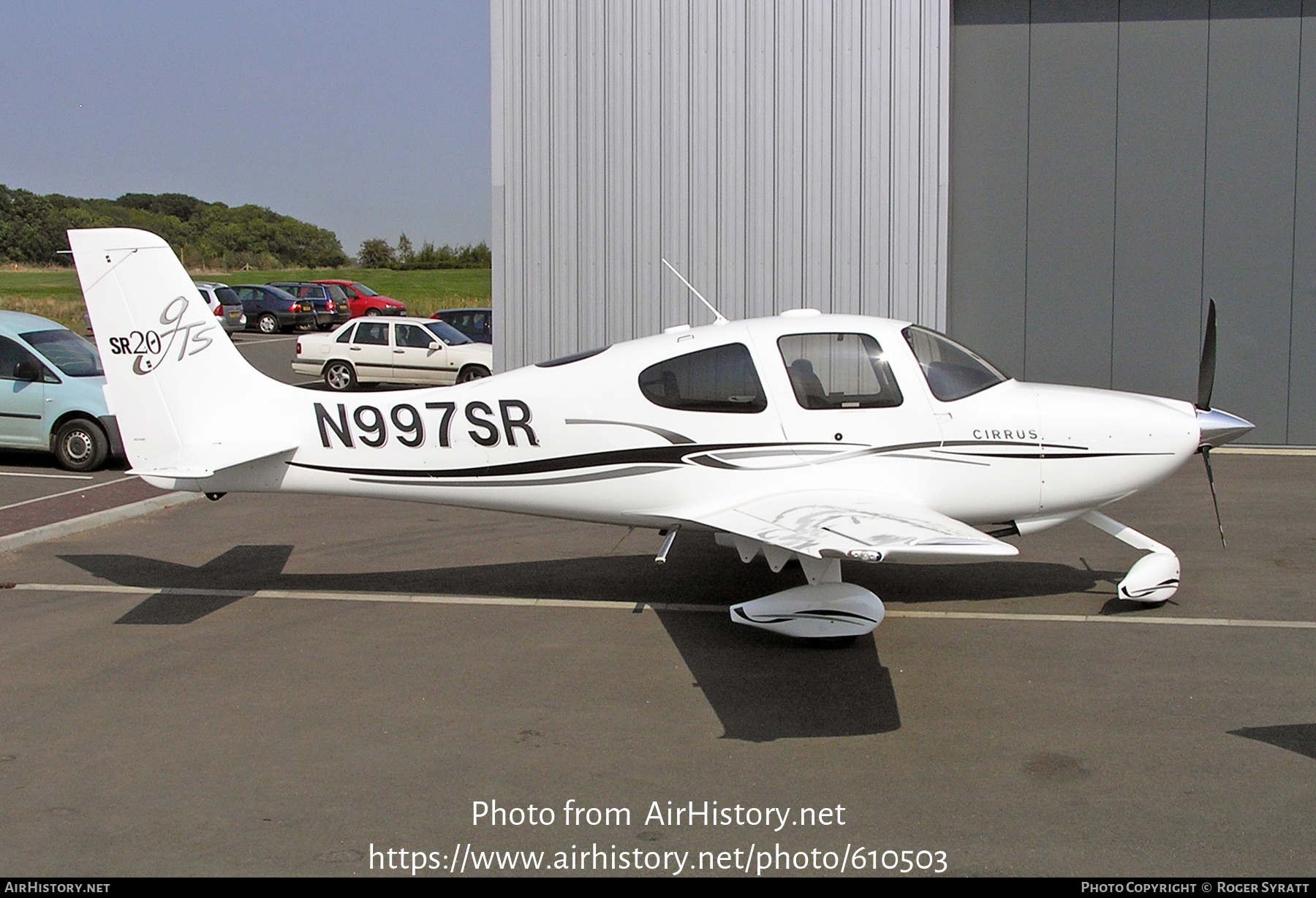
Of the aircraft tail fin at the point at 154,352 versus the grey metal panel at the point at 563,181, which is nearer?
the aircraft tail fin at the point at 154,352

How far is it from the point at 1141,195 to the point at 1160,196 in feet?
0.76

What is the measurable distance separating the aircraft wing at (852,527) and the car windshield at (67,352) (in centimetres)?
978

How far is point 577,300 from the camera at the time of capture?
1517 cm

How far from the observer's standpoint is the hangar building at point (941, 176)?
14555 mm

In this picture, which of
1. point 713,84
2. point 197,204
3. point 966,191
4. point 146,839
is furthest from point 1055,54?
point 197,204

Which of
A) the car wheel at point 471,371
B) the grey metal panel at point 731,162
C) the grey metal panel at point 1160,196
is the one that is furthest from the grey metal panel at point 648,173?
the car wheel at point 471,371

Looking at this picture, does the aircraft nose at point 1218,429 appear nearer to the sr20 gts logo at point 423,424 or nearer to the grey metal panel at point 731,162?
the sr20 gts logo at point 423,424

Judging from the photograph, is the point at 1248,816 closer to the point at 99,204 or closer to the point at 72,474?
the point at 72,474

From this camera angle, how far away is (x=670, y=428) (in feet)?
24.8

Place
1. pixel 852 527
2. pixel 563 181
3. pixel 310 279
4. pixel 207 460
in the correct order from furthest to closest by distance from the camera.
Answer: pixel 310 279 → pixel 563 181 → pixel 207 460 → pixel 852 527

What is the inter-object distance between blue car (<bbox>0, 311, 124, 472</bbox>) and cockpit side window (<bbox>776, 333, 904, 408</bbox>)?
9.02 meters

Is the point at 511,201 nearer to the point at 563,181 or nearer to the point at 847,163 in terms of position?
the point at 563,181

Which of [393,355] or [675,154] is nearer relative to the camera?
[675,154]

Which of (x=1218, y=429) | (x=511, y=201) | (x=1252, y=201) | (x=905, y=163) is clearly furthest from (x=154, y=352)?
(x=1252, y=201)
